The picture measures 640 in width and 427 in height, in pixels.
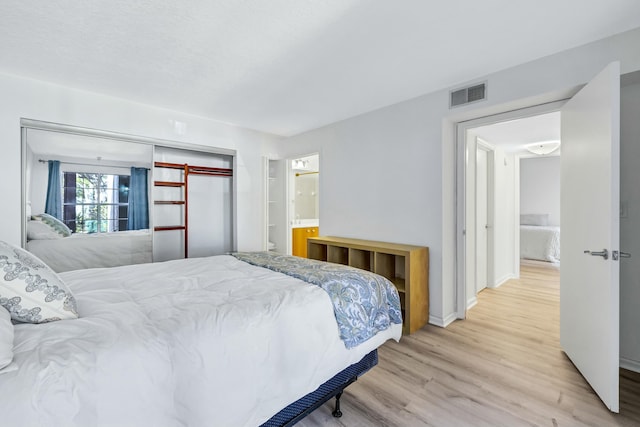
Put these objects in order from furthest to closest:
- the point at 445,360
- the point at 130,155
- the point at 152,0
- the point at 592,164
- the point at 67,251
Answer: the point at 130,155, the point at 67,251, the point at 445,360, the point at 592,164, the point at 152,0

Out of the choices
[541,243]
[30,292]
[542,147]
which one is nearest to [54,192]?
[30,292]

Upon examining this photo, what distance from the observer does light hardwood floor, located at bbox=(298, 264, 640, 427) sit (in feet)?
5.57

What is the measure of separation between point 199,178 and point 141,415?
3.63 m

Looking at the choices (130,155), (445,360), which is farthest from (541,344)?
(130,155)

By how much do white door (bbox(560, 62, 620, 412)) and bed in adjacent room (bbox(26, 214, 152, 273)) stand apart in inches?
167

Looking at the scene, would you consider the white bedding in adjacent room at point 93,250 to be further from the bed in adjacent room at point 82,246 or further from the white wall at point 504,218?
the white wall at point 504,218

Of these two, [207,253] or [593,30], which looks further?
[207,253]

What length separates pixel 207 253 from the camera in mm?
4246

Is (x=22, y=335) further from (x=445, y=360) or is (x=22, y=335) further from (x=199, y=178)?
(x=199, y=178)

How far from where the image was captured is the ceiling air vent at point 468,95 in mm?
2703

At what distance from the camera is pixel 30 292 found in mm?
1136

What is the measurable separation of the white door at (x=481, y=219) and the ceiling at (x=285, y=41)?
65.6 inches

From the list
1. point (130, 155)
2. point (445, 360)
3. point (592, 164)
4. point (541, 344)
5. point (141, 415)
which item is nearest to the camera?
point (141, 415)

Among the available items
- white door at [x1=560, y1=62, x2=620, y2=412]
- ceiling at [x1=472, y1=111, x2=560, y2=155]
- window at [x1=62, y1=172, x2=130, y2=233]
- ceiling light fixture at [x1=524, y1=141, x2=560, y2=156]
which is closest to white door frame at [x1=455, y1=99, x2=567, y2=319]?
ceiling at [x1=472, y1=111, x2=560, y2=155]
